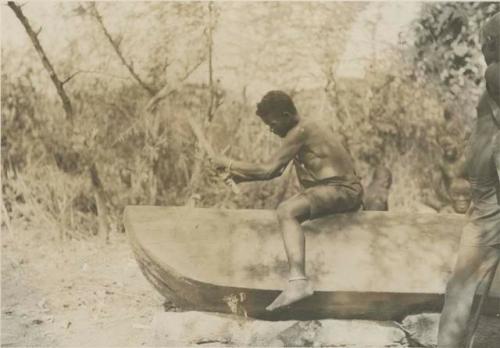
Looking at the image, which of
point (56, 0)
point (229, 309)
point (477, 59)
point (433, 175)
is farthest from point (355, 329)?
point (56, 0)

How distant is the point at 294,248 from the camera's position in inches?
142

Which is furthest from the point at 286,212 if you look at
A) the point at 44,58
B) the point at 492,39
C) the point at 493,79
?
the point at 44,58

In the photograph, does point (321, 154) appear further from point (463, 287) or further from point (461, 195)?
point (461, 195)

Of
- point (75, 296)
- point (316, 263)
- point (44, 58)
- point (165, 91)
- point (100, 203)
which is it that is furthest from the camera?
point (165, 91)

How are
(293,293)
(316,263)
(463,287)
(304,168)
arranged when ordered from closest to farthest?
1. (463,287)
2. (293,293)
3. (316,263)
4. (304,168)

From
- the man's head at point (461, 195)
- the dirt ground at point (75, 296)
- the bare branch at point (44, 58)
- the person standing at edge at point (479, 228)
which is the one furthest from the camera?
the bare branch at point (44, 58)

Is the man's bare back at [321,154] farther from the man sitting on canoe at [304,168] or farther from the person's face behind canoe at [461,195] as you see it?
the person's face behind canoe at [461,195]

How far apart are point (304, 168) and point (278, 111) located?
1.32 feet

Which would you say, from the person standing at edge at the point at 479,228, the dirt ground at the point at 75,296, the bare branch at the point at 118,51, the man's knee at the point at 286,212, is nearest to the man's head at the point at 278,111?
the man's knee at the point at 286,212

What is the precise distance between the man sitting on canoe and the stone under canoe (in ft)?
0.39

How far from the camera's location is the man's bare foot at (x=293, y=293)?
3.51m

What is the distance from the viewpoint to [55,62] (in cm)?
556

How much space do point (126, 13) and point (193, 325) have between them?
310 centimetres

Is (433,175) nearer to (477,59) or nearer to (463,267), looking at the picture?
(477,59)
